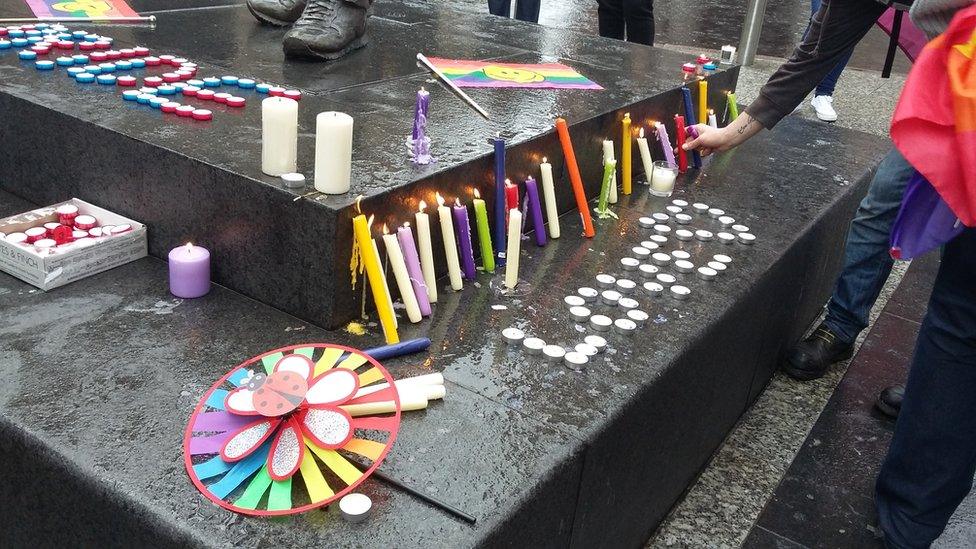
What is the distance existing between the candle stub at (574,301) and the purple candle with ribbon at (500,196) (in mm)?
234

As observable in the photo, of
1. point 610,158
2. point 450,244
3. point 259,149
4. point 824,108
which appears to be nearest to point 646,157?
point 610,158

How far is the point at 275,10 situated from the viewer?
313cm

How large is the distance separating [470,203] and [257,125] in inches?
21.5

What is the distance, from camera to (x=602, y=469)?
149cm

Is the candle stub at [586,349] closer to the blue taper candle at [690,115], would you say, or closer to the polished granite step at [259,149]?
the polished granite step at [259,149]

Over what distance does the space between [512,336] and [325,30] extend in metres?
1.55

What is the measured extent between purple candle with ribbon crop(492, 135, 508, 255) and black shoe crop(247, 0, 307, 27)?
5.01 ft

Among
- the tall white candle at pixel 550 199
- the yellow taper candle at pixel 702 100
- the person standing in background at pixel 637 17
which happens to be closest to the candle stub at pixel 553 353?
the tall white candle at pixel 550 199

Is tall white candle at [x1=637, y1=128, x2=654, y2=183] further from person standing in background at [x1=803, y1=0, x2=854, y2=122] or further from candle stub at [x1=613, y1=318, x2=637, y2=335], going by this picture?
person standing in background at [x1=803, y1=0, x2=854, y2=122]

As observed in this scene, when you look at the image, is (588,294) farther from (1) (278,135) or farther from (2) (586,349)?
(1) (278,135)

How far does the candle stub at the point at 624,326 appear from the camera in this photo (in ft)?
5.77

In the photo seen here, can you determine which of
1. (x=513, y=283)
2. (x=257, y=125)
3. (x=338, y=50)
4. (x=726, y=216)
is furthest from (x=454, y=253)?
(x=338, y=50)

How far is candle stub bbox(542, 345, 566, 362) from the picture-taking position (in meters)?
1.61

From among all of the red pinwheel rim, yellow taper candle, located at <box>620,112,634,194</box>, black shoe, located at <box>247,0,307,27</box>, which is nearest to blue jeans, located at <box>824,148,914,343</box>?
yellow taper candle, located at <box>620,112,634,194</box>
